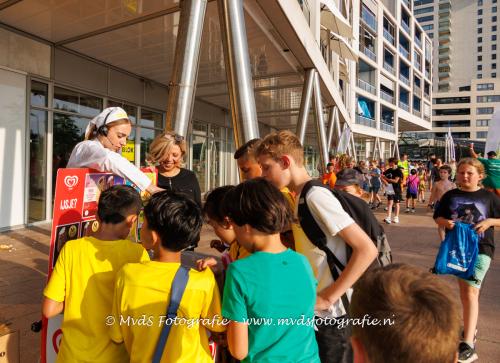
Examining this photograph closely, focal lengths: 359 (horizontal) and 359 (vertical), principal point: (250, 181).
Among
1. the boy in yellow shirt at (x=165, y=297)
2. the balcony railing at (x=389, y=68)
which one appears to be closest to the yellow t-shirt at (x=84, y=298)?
the boy in yellow shirt at (x=165, y=297)

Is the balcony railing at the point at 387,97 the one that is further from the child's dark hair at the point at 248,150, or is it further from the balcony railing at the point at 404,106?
the child's dark hair at the point at 248,150

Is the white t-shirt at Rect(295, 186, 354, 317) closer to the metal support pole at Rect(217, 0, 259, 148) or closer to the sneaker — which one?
the sneaker

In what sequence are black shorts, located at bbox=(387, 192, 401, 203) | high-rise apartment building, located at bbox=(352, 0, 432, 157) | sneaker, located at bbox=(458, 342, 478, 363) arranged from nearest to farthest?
sneaker, located at bbox=(458, 342, 478, 363) → black shorts, located at bbox=(387, 192, 401, 203) → high-rise apartment building, located at bbox=(352, 0, 432, 157)

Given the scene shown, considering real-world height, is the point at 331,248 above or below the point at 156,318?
above

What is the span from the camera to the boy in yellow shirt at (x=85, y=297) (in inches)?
69.0

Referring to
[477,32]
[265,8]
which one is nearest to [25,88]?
[265,8]

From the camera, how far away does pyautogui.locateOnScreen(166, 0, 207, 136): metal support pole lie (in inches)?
176

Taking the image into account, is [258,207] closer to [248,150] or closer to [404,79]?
[248,150]

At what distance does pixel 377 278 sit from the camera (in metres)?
1.01

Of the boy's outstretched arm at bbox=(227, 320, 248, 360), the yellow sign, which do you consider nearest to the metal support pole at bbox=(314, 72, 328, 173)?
the yellow sign

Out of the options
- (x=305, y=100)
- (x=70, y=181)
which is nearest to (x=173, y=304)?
(x=70, y=181)

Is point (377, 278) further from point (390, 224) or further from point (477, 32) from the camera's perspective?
point (477, 32)

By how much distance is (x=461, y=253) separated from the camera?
3.23 m

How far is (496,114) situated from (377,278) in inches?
368
